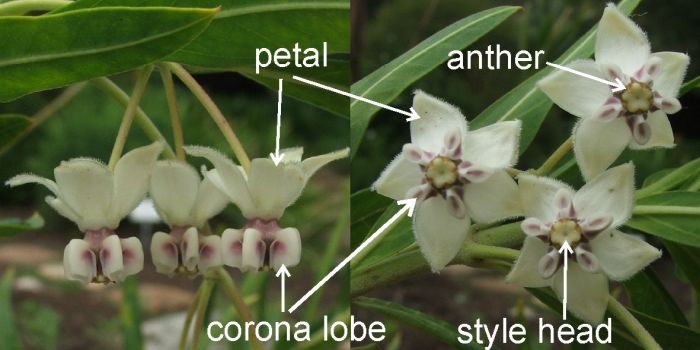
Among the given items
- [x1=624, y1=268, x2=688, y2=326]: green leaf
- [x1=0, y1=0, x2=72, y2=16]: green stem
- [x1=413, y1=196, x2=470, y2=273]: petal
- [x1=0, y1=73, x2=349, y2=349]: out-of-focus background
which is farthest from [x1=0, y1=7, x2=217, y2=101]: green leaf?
[x1=0, y1=73, x2=349, y2=349]: out-of-focus background

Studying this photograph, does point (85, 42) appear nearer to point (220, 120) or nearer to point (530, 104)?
point (220, 120)

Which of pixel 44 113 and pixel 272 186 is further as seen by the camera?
pixel 44 113

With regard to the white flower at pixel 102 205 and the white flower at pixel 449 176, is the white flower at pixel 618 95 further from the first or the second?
the white flower at pixel 102 205

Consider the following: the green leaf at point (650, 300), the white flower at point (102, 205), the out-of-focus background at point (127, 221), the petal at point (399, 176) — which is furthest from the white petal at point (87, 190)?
the out-of-focus background at point (127, 221)

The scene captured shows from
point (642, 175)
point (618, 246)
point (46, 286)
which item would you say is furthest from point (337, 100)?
point (46, 286)

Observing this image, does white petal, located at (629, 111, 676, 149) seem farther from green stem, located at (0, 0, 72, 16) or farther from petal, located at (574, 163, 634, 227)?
green stem, located at (0, 0, 72, 16)

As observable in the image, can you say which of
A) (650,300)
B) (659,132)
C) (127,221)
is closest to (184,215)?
(659,132)
